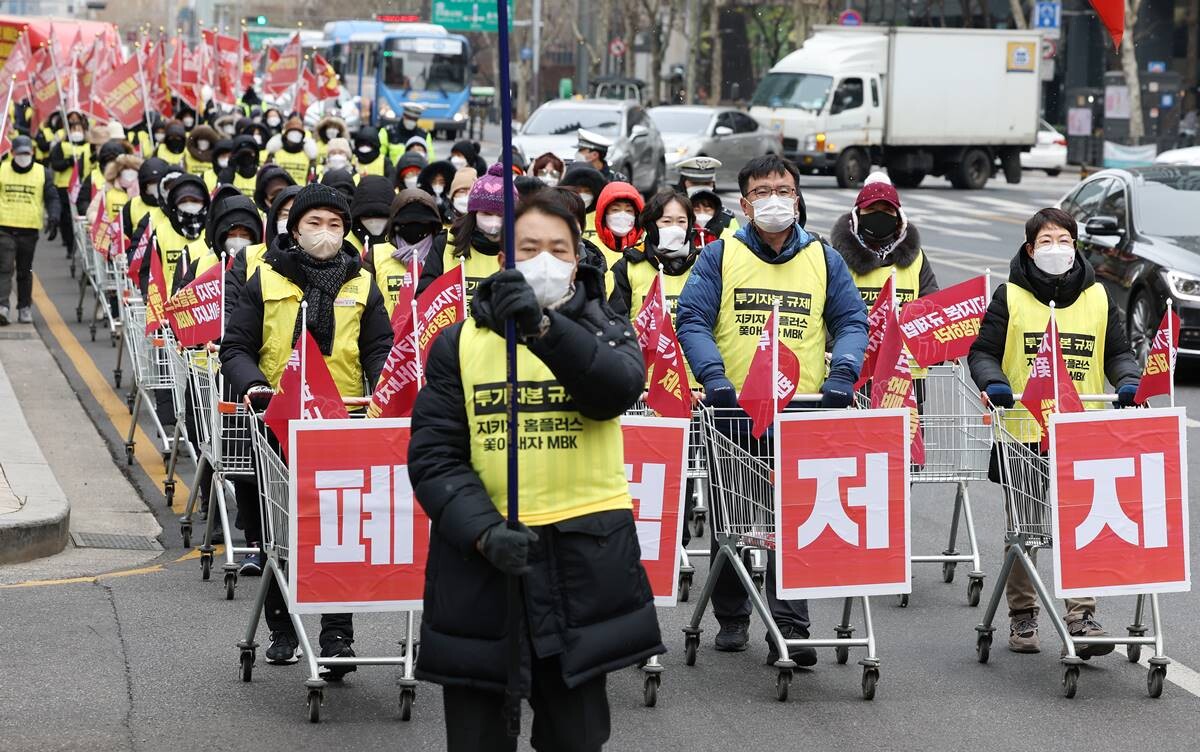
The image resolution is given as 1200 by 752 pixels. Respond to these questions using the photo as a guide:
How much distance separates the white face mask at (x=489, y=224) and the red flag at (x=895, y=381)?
1795 mm

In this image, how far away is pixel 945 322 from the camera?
789 centimetres

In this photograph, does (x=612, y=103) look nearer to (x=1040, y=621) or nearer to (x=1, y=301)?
(x=1, y=301)

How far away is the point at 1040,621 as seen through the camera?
8180 mm

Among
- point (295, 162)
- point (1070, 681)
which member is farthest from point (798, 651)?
point (295, 162)

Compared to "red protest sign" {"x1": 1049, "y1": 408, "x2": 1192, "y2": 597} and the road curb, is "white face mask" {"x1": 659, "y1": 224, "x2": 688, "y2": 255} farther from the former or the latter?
the road curb

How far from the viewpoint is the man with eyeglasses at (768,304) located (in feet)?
23.8

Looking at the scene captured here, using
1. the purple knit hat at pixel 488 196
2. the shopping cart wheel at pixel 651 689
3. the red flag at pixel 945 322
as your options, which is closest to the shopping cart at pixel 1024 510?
the red flag at pixel 945 322

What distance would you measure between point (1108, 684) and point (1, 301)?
13.3 meters

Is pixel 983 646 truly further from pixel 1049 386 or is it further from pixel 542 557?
pixel 542 557

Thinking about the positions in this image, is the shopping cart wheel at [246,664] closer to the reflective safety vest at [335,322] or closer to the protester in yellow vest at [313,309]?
the protester in yellow vest at [313,309]

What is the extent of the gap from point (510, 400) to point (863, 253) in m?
5.01

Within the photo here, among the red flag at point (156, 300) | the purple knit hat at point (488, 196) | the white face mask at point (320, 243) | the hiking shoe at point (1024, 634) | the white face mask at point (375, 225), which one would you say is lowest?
the hiking shoe at point (1024, 634)

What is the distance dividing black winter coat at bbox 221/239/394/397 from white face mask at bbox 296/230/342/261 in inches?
2.4

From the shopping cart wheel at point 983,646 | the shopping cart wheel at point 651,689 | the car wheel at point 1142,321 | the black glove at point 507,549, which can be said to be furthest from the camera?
the car wheel at point 1142,321
